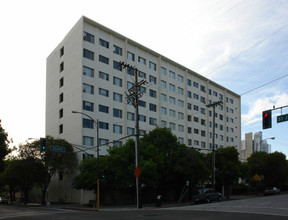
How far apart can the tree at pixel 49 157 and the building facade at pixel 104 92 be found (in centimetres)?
186

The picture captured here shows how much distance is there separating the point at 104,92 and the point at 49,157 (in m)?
14.1

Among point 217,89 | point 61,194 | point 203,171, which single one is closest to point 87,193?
point 61,194

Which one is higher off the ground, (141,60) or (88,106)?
(141,60)

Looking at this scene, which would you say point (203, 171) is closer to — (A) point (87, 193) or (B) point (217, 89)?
(A) point (87, 193)

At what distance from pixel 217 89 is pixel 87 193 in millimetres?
50913

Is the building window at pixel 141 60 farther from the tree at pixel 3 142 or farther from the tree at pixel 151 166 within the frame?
the tree at pixel 3 142

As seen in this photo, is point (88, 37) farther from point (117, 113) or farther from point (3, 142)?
point (3, 142)

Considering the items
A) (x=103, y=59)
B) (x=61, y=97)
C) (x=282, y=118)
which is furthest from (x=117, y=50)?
(x=282, y=118)

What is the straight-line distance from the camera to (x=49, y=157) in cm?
4494

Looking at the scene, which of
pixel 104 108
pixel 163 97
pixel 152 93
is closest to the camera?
pixel 104 108

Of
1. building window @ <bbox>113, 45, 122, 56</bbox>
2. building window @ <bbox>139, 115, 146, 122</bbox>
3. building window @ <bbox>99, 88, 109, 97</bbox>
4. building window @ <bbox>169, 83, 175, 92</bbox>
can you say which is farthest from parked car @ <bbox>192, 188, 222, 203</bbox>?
building window @ <bbox>169, 83, 175, 92</bbox>

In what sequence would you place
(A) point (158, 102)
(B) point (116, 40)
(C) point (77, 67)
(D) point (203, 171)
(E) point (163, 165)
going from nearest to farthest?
(E) point (163, 165)
(D) point (203, 171)
(C) point (77, 67)
(B) point (116, 40)
(A) point (158, 102)

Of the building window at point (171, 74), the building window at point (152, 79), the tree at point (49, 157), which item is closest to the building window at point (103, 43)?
the building window at point (152, 79)

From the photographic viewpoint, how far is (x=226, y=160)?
1868 inches
